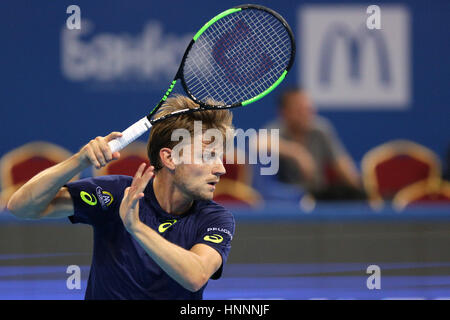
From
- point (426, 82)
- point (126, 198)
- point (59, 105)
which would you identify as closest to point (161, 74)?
point (59, 105)

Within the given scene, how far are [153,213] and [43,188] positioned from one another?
1.54ft

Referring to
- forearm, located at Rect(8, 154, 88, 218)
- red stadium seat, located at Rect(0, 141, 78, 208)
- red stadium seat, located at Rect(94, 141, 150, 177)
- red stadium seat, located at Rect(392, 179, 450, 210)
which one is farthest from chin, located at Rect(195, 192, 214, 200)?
red stadium seat, located at Rect(0, 141, 78, 208)

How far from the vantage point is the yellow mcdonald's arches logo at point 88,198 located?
9.76 ft

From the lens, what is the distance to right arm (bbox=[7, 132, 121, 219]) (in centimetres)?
274

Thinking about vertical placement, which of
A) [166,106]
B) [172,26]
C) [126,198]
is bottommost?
[126,198]

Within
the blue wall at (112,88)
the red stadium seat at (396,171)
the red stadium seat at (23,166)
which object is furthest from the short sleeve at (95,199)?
the blue wall at (112,88)

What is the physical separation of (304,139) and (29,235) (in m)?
3.29

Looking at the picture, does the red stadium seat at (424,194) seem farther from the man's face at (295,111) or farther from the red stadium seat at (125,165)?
the red stadium seat at (125,165)

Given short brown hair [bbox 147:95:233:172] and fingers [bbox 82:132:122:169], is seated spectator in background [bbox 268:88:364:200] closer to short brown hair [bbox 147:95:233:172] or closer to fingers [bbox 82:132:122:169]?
short brown hair [bbox 147:95:233:172]

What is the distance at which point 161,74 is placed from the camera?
9.69 m

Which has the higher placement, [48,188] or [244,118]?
[244,118]

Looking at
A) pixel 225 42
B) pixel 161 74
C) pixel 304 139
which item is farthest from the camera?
pixel 161 74

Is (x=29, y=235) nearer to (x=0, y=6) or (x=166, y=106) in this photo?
(x=166, y=106)

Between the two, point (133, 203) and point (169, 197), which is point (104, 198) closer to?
point (169, 197)
